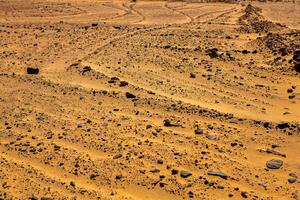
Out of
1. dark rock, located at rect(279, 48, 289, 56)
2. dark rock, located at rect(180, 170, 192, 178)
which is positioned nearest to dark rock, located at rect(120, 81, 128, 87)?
dark rock, located at rect(180, 170, 192, 178)

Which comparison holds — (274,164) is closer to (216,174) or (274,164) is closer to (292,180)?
(292,180)

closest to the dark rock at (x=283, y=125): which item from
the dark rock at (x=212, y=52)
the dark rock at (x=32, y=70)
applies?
the dark rock at (x=212, y=52)

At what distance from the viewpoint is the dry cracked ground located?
708 centimetres

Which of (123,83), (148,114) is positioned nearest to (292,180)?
(148,114)

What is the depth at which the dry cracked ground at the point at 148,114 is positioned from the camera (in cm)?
708

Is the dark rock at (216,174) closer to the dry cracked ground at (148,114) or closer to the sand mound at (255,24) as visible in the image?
the dry cracked ground at (148,114)

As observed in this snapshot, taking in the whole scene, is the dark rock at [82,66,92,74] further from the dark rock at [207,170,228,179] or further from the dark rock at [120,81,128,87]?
the dark rock at [207,170,228,179]

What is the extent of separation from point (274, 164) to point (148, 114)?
297cm

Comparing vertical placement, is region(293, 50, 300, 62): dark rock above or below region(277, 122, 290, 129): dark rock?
above

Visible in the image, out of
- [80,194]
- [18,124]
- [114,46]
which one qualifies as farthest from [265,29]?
[80,194]

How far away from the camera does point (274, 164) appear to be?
754 centimetres

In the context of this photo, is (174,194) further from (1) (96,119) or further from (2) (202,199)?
(1) (96,119)

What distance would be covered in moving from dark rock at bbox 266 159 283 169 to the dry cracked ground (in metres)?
0.02

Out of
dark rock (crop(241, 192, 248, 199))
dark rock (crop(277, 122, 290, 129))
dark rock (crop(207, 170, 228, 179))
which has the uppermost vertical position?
dark rock (crop(277, 122, 290, 129))
